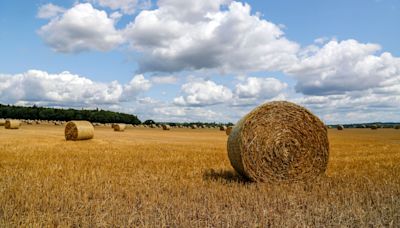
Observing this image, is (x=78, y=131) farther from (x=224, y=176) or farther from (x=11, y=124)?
(x=11, y=124)

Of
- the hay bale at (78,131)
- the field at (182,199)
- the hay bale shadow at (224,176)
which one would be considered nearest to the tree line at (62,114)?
the hay bale at (78,131)

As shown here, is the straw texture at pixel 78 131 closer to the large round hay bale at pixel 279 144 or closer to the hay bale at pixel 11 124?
the large round hay bale at pixel 279 144

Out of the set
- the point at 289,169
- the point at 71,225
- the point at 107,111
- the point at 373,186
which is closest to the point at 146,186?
the point at 71,225

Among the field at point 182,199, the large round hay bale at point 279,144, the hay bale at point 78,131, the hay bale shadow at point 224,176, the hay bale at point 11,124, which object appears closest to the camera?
the field at point 182,199

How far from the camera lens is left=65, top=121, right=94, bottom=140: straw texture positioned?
20781 mm

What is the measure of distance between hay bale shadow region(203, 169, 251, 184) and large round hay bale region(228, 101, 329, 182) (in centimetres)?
15

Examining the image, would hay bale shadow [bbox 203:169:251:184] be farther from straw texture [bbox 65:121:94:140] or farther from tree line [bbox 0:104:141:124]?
tree line [bbox 0:104:141:124]

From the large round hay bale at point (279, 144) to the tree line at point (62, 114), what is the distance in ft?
246

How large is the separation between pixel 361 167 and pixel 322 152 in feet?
5.88

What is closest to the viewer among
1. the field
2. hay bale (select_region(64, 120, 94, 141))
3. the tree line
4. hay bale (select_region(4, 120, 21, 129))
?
the field

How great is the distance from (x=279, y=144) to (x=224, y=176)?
54.4 inches

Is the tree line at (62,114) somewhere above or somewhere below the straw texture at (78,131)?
above

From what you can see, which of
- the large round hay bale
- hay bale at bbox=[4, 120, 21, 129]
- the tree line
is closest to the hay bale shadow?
the large round hay bale

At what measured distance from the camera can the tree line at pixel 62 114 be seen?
8100 centimetres
